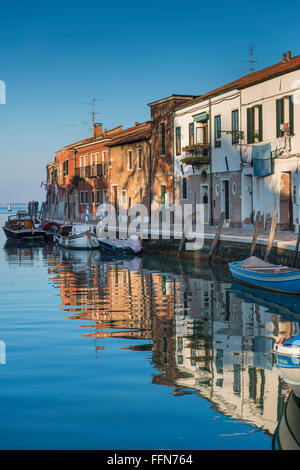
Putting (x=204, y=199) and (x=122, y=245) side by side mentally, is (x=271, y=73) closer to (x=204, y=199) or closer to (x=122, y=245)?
(x=204, y=199)

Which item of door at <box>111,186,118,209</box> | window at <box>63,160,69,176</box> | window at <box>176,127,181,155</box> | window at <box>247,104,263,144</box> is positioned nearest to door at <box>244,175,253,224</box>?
window at <box>247,104,263,144</box>

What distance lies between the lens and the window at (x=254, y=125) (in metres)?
26.7

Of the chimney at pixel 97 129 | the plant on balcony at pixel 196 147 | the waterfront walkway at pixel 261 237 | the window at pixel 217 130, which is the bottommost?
the waterfront walkway at pixel 261 237

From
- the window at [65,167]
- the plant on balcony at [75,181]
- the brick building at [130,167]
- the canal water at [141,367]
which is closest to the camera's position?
the canal water at [141,367]

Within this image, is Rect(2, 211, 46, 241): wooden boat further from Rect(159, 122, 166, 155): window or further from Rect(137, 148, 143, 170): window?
Rect(159, 122, 166, 155): window

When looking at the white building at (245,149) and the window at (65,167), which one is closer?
the white building at (245,149)

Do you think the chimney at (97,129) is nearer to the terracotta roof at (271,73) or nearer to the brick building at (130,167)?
the brick building at (130,167)

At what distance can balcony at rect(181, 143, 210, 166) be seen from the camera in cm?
3203

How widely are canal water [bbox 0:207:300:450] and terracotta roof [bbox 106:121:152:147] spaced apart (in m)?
21.5

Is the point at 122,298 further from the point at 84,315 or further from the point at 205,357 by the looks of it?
the point at 205,357

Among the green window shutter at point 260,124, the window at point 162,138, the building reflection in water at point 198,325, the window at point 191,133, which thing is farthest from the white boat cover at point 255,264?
the window at point 162,138

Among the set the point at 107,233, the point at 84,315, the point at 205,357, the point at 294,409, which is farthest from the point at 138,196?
the point at 294,409

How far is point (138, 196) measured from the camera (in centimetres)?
4159

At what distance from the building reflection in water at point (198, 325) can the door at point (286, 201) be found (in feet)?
13.2
